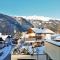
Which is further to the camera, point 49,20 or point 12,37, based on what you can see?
point 49,20

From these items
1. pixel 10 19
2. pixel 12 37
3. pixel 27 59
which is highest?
pixel 10 19

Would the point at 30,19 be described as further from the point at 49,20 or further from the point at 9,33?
the point at 9,33

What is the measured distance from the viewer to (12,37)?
1074 cm

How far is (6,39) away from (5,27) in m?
2.13

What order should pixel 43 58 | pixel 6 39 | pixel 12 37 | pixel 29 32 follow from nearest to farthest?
1. pixel 43 58
2. pixel 6 39
3. pixel 12 37
4. pixel 29 32

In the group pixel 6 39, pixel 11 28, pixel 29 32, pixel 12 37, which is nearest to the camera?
pixel 6 39

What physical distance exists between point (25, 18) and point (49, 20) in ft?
4.89

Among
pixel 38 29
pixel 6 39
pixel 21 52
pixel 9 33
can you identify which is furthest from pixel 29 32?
pixel 21 52

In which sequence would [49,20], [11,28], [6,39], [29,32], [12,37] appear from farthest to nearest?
→ [49,20] → [29,32] → [11,28] → [12,37] → [6,39]

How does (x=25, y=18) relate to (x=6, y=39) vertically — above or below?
above

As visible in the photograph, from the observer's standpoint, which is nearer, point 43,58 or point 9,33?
point 43,58

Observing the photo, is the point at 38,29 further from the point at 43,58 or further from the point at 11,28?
the point at 43,58

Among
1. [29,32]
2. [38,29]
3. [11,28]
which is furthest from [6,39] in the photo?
[38,29]

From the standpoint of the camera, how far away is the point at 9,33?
37.0 ft
